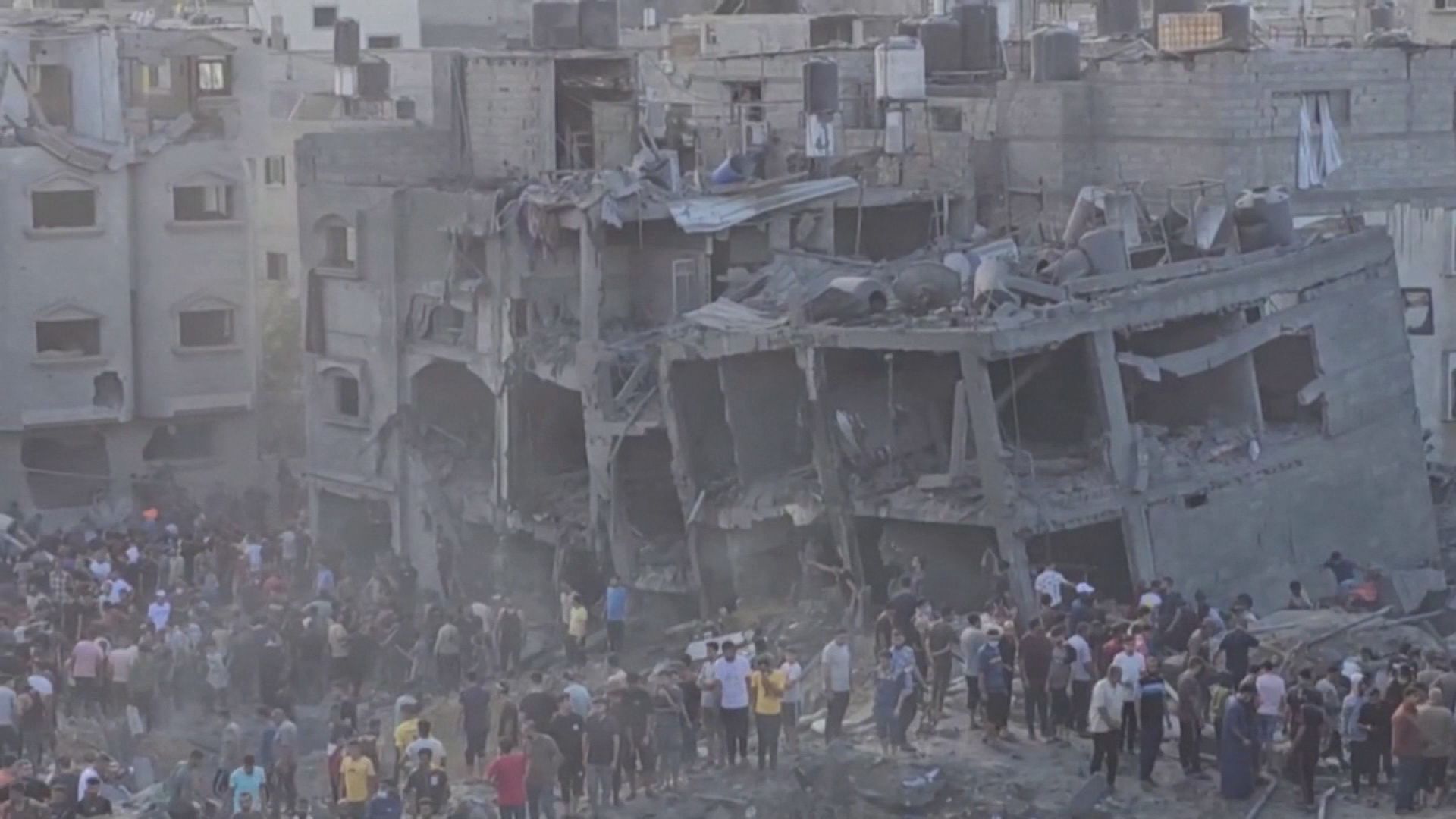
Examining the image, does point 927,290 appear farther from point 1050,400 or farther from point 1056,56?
point 1056,56

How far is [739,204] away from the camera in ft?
133

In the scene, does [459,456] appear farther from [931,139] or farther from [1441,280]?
[1441,280]

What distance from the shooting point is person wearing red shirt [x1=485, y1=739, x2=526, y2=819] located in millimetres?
26391

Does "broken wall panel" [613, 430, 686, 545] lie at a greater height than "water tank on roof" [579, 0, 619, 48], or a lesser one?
lesser

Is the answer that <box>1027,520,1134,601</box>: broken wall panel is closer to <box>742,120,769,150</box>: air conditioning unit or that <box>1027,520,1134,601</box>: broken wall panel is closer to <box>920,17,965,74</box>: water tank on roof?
<box>742,120,769,150</box>: air conditioning unit

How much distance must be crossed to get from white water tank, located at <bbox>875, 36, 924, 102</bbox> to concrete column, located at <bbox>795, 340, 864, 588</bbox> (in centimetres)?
920

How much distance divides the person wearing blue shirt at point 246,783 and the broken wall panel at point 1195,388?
1405 centimetres

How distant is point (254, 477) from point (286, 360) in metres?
2.08

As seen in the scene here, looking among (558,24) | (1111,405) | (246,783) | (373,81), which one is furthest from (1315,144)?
(246,783)

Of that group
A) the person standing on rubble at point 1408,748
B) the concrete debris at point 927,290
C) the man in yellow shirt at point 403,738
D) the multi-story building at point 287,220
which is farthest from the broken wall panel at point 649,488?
the person standing on rubble at point 1408,748

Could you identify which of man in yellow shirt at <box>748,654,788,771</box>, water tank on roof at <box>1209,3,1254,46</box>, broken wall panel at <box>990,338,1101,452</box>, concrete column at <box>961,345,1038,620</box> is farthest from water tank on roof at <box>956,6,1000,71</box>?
man in yellow shirt at <box>748,654,788,771</box>

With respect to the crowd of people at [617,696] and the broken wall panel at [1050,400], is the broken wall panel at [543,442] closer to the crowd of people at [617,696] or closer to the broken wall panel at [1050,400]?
the crowd of people at [617,696]

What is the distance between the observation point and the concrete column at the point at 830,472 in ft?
117

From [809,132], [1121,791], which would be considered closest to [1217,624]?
[1121,791]
